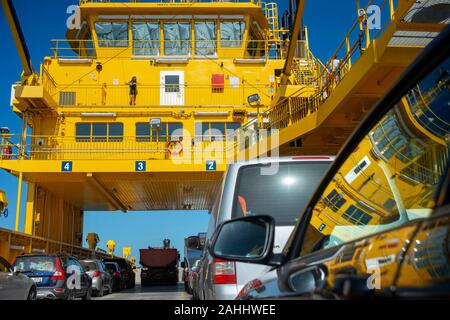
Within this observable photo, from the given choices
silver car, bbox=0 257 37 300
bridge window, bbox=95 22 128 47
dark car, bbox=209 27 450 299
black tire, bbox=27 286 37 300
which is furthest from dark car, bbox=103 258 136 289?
dark car, bbox=209 27 450 299

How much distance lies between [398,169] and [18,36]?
2495 cm

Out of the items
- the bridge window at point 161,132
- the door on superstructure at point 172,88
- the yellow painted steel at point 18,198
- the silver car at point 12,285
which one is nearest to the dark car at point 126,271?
the bridge window at point 161,132

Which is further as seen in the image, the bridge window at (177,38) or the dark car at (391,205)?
the bridge window at (177,38)

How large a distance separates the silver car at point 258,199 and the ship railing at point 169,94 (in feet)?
74.4

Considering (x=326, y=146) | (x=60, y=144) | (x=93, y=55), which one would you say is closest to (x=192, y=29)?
(x=93, y=55)

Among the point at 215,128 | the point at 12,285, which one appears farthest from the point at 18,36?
the point at 12,285

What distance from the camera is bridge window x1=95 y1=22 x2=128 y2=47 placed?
2986 cm

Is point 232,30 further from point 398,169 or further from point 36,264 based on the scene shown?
point 398,169

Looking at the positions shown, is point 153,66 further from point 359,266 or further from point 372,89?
point 359,266

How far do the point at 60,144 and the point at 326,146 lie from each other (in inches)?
535

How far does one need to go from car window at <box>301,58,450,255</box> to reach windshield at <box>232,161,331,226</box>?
255 centimetres

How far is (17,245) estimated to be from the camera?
20.0 m

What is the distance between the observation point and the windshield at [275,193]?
5.19 meters

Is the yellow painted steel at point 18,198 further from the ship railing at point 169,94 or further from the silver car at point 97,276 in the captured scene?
the ship railing at point 169,94
